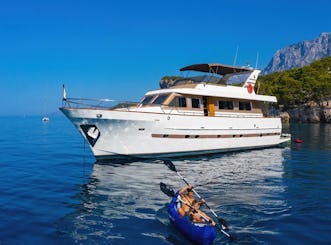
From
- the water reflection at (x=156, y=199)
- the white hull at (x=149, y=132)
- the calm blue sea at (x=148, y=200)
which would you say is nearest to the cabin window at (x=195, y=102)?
the white hull at (x=149, y=132)

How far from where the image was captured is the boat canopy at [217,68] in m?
21.8

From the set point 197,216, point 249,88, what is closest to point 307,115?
point 249,88

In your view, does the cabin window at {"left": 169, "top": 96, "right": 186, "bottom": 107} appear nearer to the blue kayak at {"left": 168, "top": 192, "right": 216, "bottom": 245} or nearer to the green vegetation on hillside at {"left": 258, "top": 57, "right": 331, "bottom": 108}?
the blue kayak at {"left": 168, "top": 192, "right": 216, "bottom": 245}

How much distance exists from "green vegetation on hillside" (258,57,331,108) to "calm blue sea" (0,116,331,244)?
47.8 metres

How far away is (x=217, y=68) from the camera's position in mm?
22094

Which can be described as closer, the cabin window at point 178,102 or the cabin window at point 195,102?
the cabin window at point 178,102

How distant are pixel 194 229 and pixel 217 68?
54.7 feet

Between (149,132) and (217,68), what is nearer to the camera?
(149,132)

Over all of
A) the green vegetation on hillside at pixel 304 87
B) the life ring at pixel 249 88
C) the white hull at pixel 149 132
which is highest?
the green vegetation on hillside at pixel 304 87

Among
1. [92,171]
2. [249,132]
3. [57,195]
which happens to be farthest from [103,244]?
[249,132]

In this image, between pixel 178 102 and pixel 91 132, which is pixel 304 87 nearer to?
pixel 178 102

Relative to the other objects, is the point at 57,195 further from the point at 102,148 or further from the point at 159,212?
the point at 102,148

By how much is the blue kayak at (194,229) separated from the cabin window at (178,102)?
11.0 metres

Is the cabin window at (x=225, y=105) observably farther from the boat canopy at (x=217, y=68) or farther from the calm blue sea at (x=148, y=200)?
the calm blue sea at (x=148, y=200)
